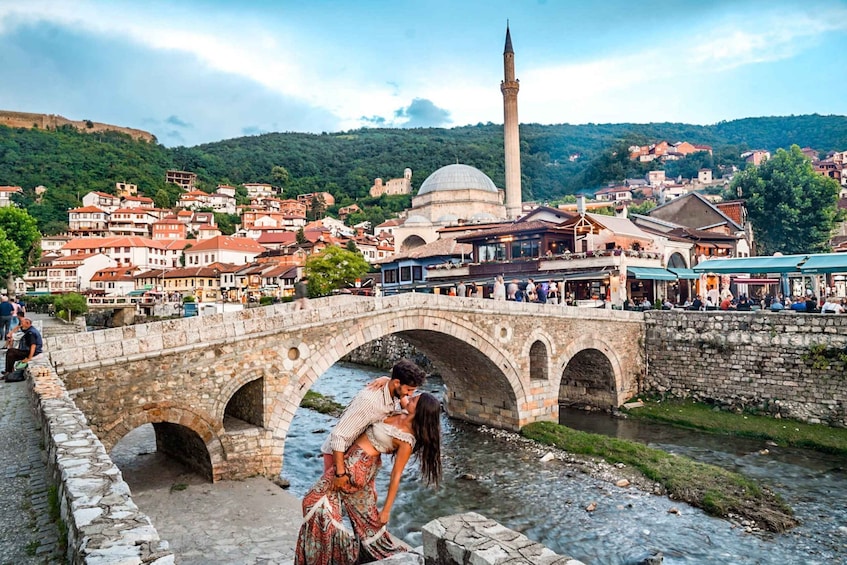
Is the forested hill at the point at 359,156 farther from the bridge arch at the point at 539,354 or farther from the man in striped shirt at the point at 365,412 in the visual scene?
the man in striped shirt at the point at 365,412

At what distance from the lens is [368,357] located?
29156 mm

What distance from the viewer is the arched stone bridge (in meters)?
9.48

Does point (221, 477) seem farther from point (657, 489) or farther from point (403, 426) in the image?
point (657, 489)

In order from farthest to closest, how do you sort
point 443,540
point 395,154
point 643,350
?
point 395,154, point 643,350, point 443,540

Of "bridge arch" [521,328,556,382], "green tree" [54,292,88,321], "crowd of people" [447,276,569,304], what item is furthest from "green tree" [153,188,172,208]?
"bridge arch" [521,328,556,382]

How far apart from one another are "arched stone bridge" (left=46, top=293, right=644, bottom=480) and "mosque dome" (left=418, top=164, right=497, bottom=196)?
118 ft

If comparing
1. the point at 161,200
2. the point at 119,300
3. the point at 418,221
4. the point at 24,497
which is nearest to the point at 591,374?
the point at 24,497

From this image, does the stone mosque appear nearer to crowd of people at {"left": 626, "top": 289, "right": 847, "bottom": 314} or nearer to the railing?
the railing

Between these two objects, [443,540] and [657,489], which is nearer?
[443,540]

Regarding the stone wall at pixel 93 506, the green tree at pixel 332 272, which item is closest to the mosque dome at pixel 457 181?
the green tree at pixel 332 272

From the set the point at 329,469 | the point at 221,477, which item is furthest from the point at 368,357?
the point at 329,469

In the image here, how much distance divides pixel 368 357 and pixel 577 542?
1990cm

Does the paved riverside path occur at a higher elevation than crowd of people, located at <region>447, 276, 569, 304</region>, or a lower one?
lower

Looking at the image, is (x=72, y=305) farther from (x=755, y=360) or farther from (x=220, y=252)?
(x=755, y=360)
